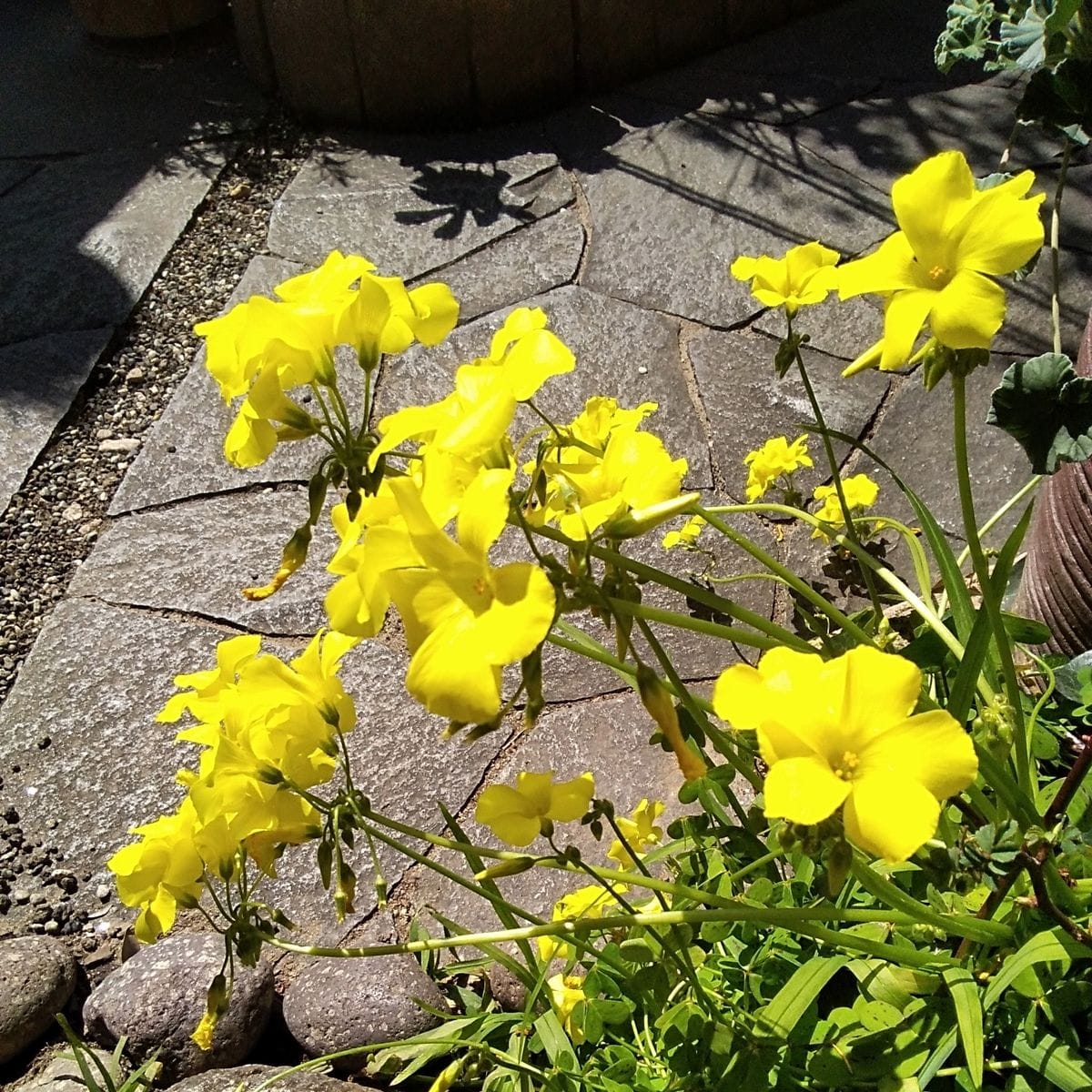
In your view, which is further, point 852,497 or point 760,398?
point 760,398

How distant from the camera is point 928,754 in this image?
74 centimetres

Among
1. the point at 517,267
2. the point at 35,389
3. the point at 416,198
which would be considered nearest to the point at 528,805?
the point at 517,267

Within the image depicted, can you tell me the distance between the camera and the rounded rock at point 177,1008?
5.57 ft

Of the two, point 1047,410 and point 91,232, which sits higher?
point 1047,410

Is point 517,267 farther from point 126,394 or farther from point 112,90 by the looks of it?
point 112,90

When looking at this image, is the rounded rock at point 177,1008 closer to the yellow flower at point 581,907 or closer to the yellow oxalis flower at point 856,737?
the yellow flower at point 581,907

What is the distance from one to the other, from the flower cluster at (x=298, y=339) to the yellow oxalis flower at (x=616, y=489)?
155 mm

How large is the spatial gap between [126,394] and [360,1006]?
1854mm

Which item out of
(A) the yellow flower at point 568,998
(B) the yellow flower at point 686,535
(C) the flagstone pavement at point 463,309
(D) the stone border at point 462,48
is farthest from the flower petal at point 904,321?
(D) the stone border at point 462,48

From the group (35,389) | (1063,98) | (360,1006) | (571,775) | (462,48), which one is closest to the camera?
(1063,98)

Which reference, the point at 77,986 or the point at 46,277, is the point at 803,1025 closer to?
the point at 77,986

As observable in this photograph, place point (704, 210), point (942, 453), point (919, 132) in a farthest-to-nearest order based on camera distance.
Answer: point (919, 132), point (704, 210), point (942, 453)

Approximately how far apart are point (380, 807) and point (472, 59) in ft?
7.98

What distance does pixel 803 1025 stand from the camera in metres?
1.20
